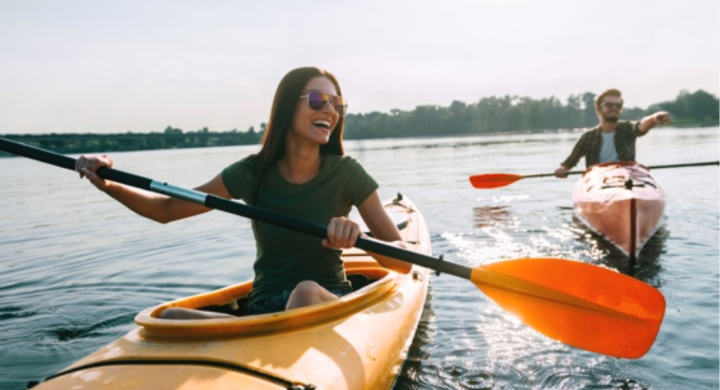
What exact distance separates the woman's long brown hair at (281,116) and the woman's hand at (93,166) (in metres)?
0.82

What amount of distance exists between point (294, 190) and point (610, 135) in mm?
Result: 7399

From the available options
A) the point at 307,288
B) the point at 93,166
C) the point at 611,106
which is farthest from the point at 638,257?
the point at 93,166

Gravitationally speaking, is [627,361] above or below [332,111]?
below

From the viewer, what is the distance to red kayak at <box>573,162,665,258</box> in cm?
639

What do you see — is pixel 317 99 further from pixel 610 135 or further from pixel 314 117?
pixel 610 135

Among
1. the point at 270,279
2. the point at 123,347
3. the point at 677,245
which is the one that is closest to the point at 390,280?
the point at 270,279

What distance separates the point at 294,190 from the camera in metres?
3.18

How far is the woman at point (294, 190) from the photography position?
3.10 m

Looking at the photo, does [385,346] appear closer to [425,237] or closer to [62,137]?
[425,237]

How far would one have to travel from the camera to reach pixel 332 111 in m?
3.14

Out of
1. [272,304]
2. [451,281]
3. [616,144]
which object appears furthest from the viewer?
[616,144]

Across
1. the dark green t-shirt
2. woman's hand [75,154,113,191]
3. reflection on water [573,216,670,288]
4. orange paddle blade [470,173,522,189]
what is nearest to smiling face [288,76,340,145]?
the dark green t-shirt

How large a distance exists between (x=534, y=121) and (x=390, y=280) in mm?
97558

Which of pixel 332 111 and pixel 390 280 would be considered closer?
pixel 332 111
